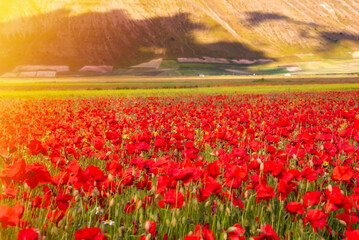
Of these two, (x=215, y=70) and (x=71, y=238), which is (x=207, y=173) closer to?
(x=71, y=238)

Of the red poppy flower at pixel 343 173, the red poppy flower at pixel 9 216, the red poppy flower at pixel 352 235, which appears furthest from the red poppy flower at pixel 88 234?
the red poppy flower at pixel 343 173

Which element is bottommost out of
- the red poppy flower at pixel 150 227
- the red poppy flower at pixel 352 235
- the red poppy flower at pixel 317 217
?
the red poppy flower at pixel 317 217

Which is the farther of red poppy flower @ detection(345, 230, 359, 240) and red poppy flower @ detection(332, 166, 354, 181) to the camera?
red poppy flower @ detection(332, 166, 354, 181)

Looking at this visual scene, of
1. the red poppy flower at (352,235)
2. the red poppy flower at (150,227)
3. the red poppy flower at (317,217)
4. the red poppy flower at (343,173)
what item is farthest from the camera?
the red poppy flower at (343,173)

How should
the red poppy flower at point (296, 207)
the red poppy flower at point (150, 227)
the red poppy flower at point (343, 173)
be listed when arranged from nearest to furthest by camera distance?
the red poppy flower at point (150, 227)
the red poppy flower at point (296, 207)
the red poppy flower at point (343, 173)

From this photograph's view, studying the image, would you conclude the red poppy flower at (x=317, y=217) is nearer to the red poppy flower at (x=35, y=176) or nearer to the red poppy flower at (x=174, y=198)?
the red poppy flower at (x=174, y=198)

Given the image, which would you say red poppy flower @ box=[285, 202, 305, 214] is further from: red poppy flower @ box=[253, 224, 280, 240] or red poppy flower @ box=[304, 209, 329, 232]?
red poppy flower @ box=[253, 224, 280, 240]

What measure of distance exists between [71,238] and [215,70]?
182343mm

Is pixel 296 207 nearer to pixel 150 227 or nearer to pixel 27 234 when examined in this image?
pixel 150 227

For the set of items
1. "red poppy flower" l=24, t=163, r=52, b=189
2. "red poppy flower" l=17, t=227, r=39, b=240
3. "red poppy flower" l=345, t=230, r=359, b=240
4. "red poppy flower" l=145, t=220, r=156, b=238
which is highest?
"red poppy flower" l=24, t=163, r=52, b=189

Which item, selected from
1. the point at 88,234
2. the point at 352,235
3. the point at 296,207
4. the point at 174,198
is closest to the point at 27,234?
the point at 88,234

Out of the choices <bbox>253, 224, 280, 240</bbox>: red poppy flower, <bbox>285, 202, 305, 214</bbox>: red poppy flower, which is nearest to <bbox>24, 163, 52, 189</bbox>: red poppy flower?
<bbox>253, 224, 280, 240</bbox>: red poppy flower

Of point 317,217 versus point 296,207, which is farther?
point 296,207

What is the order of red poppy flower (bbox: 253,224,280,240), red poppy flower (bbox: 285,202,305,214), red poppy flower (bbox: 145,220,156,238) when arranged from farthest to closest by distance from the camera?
red poppy flower (bbox: 285,202,305,214)
red poppy flower (bbox: 145,220,156,238)
red poppy flower (bbox: 253,224,280,240)
